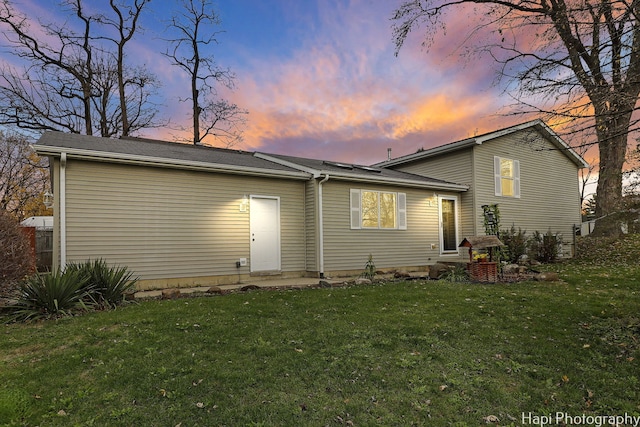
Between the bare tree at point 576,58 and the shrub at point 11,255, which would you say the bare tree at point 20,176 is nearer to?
the shrub at point 11,255

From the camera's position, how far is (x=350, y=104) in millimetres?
14742

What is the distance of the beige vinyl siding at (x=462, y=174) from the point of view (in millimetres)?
11859

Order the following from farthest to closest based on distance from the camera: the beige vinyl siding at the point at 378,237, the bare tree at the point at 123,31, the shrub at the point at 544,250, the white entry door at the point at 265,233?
the bare tree at the point at 123,31 → the shrub at the point at 544,250 → the beige vinyl siding at the point at 378,237 → the white entry door at the point at 265,233

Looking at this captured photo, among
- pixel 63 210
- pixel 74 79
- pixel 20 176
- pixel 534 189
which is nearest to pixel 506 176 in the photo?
pixel 534 189

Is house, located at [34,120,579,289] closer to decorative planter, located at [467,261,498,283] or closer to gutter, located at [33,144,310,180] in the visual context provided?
gutter, located at [33,144,310,180]

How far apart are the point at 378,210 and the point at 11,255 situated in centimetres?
818

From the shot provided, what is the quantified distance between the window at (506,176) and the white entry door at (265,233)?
777 centimetres

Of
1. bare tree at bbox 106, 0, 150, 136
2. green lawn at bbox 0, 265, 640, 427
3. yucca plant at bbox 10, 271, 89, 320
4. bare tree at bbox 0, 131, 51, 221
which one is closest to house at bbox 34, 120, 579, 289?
yucca plant at bbox 10, 271, 89, 320

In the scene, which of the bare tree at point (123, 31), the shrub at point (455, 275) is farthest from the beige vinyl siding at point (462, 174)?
the bare tree at point (123, 31)

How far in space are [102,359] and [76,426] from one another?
3.81 feet

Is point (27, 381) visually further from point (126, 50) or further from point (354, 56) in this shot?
point (126, 50)

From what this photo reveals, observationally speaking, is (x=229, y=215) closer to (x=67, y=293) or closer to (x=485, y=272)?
(x=67, y=293)

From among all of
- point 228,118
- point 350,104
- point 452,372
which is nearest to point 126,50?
point 228,118

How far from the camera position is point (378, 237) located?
34.3ft
